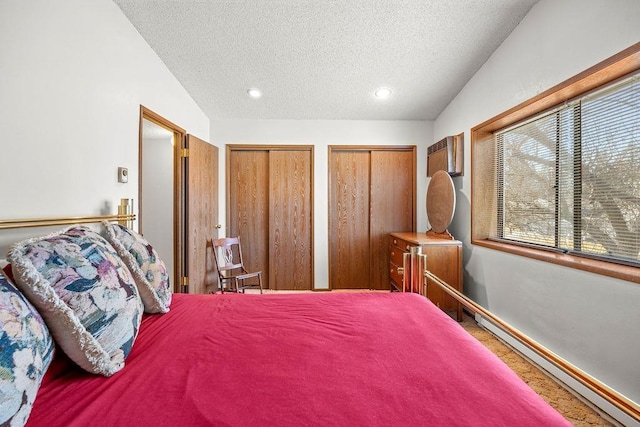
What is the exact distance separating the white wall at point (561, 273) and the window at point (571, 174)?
0.08 m

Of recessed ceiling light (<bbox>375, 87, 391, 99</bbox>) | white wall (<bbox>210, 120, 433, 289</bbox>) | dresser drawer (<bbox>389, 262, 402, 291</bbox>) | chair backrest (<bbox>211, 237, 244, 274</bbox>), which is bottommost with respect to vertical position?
dresser drawer (<bbox>389, 262, 402, 291</bbox>)

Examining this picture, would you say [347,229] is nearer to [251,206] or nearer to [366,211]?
[366,211]

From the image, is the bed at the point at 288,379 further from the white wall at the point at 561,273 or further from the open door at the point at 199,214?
the open door at the point at 199,214

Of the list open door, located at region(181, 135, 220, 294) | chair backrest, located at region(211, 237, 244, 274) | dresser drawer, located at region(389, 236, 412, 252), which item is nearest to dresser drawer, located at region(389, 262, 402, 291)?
dresser drawer, located at region(389, 236, 412, 252)

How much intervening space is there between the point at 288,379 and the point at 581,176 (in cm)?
212

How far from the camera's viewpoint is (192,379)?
31.2 inches

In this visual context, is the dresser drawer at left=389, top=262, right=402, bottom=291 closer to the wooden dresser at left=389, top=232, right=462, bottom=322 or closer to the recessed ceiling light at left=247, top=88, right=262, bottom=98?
the wooden dresser at left=389, top=232, right=462, bottom=322

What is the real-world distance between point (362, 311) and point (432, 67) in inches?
91.2

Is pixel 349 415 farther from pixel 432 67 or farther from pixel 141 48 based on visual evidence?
pixel 432 67

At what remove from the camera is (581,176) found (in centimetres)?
170

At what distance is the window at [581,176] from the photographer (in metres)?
1.43

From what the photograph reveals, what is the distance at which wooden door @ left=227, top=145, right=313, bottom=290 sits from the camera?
11.6ft

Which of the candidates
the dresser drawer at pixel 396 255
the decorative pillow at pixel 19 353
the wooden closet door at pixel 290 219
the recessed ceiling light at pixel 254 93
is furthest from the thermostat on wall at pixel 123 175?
the dresser drawer at pixel 396 255

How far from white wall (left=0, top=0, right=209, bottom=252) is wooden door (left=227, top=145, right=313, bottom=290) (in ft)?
5.26
